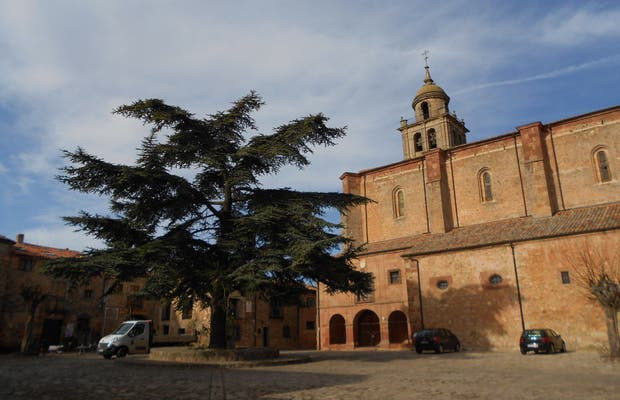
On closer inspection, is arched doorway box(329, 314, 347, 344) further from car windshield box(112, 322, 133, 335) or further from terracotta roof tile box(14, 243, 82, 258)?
terracotta roof tile box(14, 243, 82, 258)

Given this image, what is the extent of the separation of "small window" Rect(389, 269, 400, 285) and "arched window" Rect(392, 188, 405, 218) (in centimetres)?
515

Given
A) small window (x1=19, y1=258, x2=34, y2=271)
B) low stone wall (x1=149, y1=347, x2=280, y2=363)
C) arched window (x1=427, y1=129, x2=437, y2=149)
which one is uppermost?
arched window (x1=427, y1=129, x2=437, y2=149)

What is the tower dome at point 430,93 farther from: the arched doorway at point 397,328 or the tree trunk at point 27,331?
the tree trunk at point 27,331

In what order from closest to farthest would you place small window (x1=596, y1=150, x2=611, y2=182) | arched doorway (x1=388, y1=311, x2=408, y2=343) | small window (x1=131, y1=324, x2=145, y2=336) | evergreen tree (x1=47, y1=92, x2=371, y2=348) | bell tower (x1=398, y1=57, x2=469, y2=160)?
evergreen tree (x1=47, y1=92, x2=371, y2=348), small window (x1=131, y1=324, x2=145, y2=336), small window (x1=596, y1=150, x2=611, y2=182), arched doorway (x1=388, y1=311, x2=408, y2=343), bell tower (x1=398, y1=57, x2=469, y2=160)

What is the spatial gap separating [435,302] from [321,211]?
37.6 ft

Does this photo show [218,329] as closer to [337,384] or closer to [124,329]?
[124,329]

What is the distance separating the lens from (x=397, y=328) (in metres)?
32.0

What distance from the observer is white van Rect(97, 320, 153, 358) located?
21.0 metres

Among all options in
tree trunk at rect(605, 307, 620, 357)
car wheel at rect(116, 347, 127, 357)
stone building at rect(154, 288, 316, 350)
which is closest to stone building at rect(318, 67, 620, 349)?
tree trunk at rect(605, 307, 620, 357)

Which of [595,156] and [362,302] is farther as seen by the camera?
[362,302]

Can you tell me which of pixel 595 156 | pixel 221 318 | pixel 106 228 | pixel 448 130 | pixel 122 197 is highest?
pixel 448 130

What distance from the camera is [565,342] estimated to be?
70.2 ft

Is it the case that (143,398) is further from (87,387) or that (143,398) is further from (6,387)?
(6,387)

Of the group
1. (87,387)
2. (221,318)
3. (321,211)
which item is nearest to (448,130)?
(321,211)
